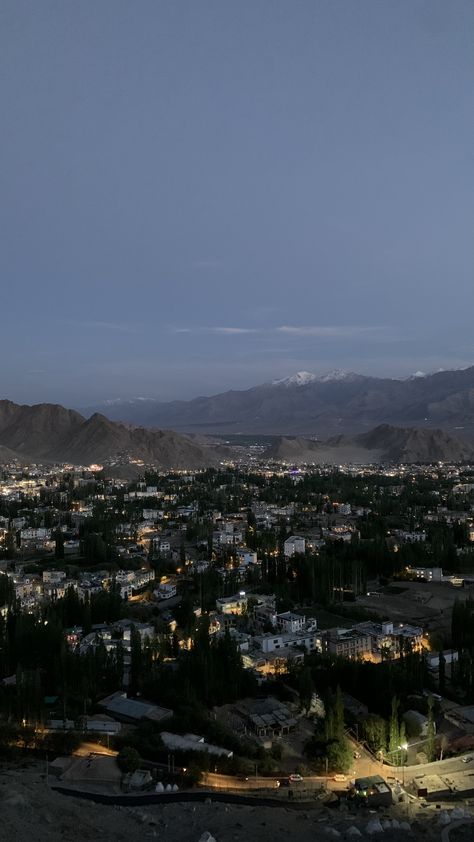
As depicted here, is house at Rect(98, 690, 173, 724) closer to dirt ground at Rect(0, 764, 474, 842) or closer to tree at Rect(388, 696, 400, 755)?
dirt ground at Rect(0, 764, 474, 842)

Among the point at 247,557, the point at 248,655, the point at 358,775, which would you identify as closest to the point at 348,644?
the point at 248,655

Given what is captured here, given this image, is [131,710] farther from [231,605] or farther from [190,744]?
[231,605]

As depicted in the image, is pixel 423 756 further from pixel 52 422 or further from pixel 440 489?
pixel 52 422

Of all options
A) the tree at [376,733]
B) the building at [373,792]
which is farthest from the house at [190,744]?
the tree at [376,733]

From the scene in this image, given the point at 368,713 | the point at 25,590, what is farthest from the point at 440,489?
the point at 368,713

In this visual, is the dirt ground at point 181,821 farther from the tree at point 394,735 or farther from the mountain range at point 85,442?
the mountain range at point 85,442

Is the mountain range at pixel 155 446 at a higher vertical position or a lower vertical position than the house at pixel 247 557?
higher

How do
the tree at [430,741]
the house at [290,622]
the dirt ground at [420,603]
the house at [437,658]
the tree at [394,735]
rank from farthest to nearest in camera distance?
the dirt ground at [420,603]
the house at [290,622]
the house at [437,658]
the tree at [394,735]
the tree at [430,741]
